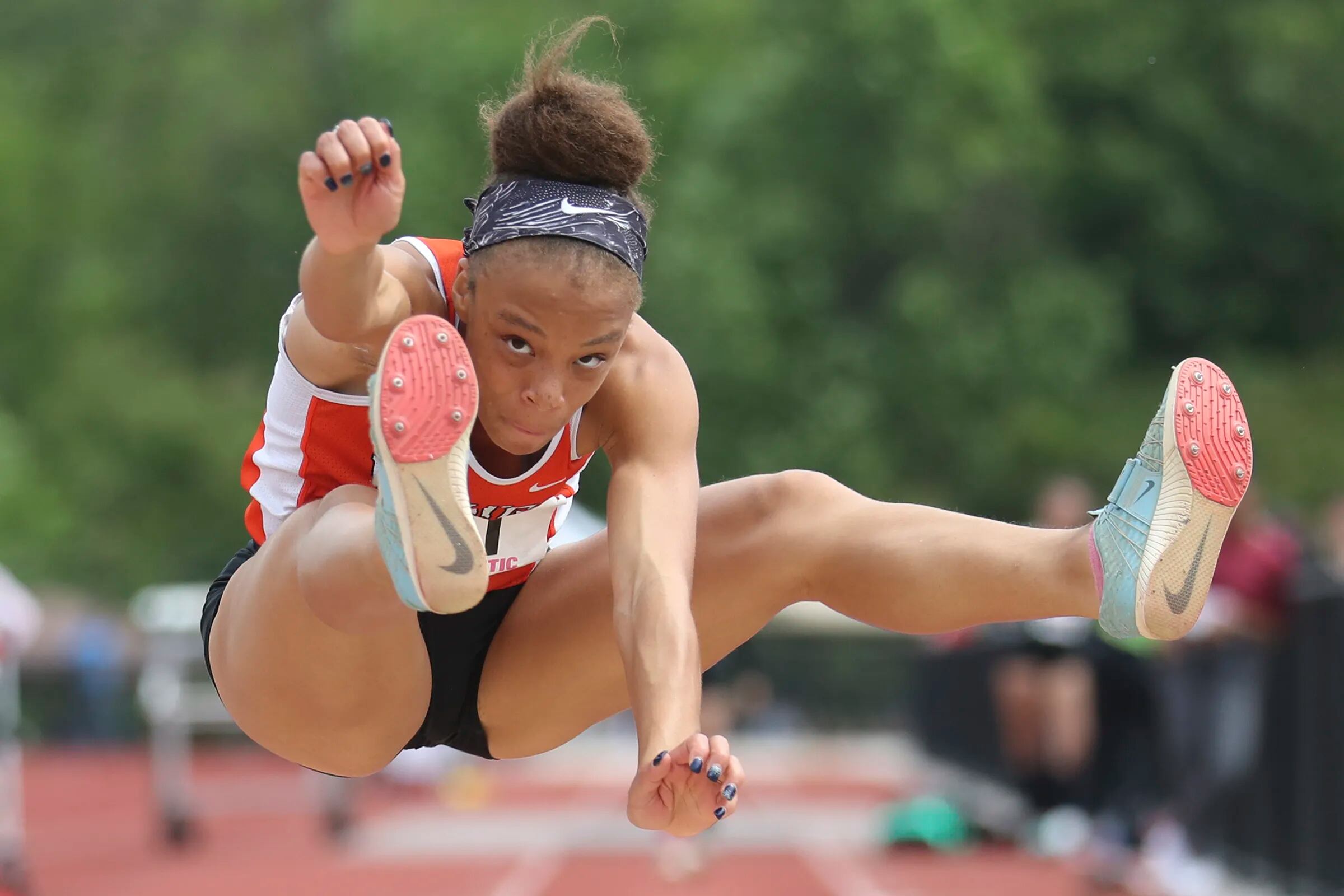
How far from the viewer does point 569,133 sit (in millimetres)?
3523

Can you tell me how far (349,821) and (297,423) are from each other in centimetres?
1173

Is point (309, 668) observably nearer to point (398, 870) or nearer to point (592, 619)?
point (592, 619)

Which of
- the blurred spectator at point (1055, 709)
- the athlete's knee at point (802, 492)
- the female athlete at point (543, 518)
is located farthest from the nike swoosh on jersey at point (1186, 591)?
the blurred spectator at point (1055, 709)

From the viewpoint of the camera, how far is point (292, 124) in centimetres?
3438

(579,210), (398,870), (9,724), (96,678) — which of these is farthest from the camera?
(96,678)

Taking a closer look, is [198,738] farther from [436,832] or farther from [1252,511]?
[1252,511]

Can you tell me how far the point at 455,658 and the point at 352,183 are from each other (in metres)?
1.27

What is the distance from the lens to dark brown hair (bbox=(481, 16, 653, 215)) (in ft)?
11.5

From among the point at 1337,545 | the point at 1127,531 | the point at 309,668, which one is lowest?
the point at 309,668

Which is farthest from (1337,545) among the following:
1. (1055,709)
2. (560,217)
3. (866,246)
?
(866,246)

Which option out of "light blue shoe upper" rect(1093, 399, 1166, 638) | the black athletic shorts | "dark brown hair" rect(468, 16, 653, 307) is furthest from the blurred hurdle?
"light blue shoe upper" rect(1093, 399, 1166, 638)

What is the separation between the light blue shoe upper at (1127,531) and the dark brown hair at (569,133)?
100 centimetres

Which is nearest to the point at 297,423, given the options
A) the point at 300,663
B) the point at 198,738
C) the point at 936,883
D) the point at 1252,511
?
the point at 300,663

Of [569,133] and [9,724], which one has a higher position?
[569,133]
